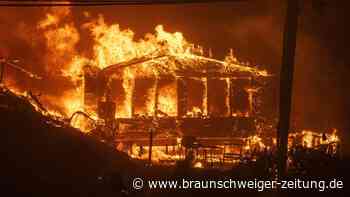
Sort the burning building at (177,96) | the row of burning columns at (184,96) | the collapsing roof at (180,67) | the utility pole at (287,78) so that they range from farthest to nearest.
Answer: the row of burning columns at (184,96) → the collapsing roof at (180,67) → the burning building at (177,96) → the utility pole at (287,78)

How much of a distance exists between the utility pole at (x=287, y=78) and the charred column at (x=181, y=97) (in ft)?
43.0

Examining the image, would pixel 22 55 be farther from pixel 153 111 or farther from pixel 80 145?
pixel 80 145

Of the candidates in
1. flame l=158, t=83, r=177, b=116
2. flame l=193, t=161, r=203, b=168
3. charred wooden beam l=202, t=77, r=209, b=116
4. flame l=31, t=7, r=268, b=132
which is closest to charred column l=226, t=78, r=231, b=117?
flame l=31, t=7, r=268, b=132

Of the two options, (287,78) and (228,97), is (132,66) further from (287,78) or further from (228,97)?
(287,78)

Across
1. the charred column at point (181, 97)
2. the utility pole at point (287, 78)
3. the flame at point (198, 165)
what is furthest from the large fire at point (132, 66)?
the utility pole at point (287, 78)

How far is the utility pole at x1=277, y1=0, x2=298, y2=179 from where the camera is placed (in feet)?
51.0

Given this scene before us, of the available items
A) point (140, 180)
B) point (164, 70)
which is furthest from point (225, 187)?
point (164, 70)

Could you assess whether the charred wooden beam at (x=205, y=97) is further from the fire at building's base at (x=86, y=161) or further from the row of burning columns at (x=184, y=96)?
the fire at building's base at (x=86, y=161)

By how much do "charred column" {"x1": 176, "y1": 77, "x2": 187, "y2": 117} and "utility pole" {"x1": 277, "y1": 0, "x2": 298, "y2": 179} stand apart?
13.1 m

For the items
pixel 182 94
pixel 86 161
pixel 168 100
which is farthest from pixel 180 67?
pixel 86 161

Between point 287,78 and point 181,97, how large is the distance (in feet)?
43.8

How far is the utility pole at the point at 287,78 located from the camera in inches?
611

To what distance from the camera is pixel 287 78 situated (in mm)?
15609

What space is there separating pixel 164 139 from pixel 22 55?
8.66 metres
